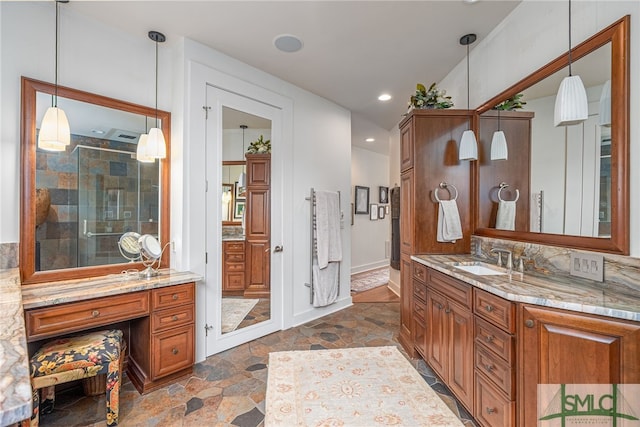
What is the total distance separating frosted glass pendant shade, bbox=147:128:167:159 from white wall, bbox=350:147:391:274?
14.8 feet

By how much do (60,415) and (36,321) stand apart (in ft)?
2.43

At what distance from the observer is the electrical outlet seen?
1564 mm

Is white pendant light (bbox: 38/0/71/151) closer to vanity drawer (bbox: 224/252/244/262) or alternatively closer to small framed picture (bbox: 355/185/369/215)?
vanity drawer (bbox: 224/252/244/262)

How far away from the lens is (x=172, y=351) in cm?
225

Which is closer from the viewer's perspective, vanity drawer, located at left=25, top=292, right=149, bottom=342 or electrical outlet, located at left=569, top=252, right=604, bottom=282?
electrical outlet, located at left=569, top=252, right=604, bottom=282

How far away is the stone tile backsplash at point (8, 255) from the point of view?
1.95m

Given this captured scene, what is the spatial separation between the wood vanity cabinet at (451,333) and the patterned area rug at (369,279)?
2927 mm

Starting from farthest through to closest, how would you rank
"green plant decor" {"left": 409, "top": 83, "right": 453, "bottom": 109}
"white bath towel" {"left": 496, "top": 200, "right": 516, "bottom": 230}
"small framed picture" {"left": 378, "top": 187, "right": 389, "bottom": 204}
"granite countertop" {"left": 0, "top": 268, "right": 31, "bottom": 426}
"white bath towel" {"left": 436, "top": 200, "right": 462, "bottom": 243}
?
"small framed picture" {"left": 378, "top": 187, "right": 389, "bottom": 204}
"green plant decor" {"left": 409, "top": 83, "right": 453, "bottom": 109}
"white bath towel" {"left": 436, "top": 200, "right": 462, "bottom": 243}
"white bath towel" {"left": 496, "top": 200, "right": 516, "bottom": 230}
"granite countertop" {"left": 0, "top": 268, "right": 31, "bottom": 426}

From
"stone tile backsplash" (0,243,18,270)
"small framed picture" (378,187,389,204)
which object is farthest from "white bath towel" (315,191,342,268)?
"small framed picture" (378,187,389,204)

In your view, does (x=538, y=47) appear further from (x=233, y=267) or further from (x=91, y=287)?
(x=91, y=287)

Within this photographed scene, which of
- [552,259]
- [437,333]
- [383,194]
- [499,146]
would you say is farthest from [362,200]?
[552,259]

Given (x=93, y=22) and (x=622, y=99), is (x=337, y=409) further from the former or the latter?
(x=93, y=22)

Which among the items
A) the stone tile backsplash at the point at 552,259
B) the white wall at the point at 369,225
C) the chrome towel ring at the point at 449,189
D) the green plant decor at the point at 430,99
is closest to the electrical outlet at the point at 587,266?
the stone tile backsplash at the point at 552,259

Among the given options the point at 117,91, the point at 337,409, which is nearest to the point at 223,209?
the point at 117,91
